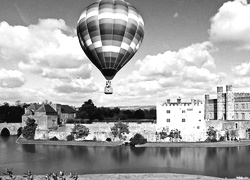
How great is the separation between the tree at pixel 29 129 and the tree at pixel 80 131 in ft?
25.2

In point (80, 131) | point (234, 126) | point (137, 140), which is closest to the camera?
point (137, 140)

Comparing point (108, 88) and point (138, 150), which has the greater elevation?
point (108, 88)

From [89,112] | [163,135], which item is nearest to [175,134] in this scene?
[163,135]

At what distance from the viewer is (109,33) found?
23.3m

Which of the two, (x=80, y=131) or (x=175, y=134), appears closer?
(x=175, y=134)

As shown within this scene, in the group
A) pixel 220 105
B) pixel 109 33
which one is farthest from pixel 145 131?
pixel 109 33

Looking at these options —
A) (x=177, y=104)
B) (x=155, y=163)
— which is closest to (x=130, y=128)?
(x=177, y=104)

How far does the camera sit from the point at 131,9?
2391 cm

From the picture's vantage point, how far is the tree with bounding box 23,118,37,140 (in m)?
50.2

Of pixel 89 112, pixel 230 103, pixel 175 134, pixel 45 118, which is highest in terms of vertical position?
pixel 230 103

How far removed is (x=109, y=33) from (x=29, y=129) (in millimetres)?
32594

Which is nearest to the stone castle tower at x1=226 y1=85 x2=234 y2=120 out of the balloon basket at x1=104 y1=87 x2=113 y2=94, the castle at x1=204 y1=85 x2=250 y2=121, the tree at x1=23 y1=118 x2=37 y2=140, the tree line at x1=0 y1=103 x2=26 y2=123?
the castle at x1=204 y1=85 x2=250 y2=121

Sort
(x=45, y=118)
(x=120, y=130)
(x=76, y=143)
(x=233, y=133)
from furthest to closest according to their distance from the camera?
(x=45, y=118)
(x=120, y=130)
(x=233, y=133)
(x=76, y=143)

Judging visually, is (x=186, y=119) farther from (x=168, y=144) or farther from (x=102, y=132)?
(x=102, y=132)
